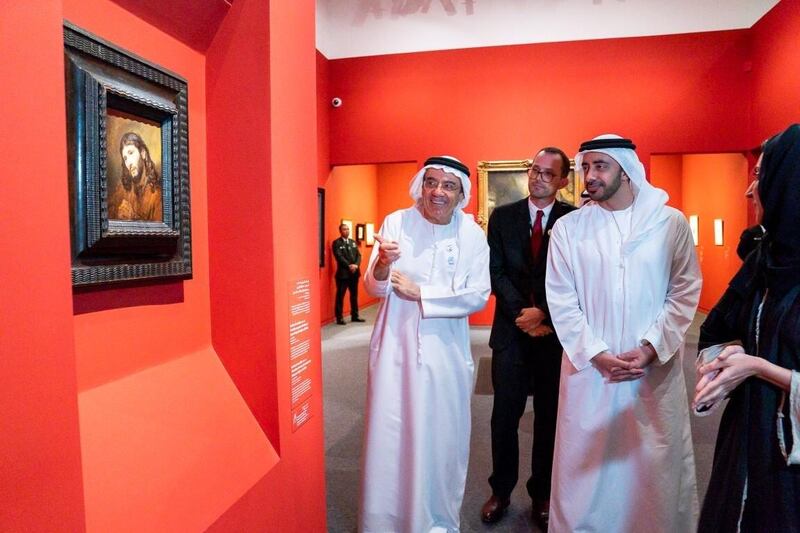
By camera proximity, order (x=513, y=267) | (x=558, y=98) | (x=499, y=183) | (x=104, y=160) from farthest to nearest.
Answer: (x=499, y=183) < (x=558, y=98) < (x=513, y=267) < (x=104, y=160)

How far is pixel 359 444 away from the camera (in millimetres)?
4281

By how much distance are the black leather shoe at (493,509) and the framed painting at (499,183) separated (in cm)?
655

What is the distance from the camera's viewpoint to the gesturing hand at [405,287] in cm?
259

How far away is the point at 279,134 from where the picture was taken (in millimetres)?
1943

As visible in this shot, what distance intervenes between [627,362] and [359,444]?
2.55 m

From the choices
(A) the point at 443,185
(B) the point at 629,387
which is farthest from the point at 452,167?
(B) the point at 629,387

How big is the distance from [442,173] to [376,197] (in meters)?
12.4

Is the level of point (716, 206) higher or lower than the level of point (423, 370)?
higher

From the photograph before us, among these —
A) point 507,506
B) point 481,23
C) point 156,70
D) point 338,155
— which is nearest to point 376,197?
point 338,155

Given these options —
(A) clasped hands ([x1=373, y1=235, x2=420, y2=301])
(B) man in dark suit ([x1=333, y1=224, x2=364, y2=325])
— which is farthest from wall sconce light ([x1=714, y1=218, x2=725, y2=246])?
(A) clasped hands ([x1=373, y1=235, x2=420, y2=301])

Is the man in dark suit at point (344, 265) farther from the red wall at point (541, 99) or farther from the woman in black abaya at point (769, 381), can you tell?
the woman in black abaya at point (769, 381)

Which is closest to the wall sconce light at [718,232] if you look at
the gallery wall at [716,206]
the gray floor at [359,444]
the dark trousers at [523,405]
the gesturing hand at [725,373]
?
the gallery wall at [716,206]

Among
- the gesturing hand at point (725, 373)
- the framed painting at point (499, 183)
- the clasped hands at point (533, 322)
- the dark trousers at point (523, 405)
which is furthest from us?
the framed painting at point (499, 183)

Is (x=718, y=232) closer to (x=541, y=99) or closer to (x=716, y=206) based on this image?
(x=716, y=206)
